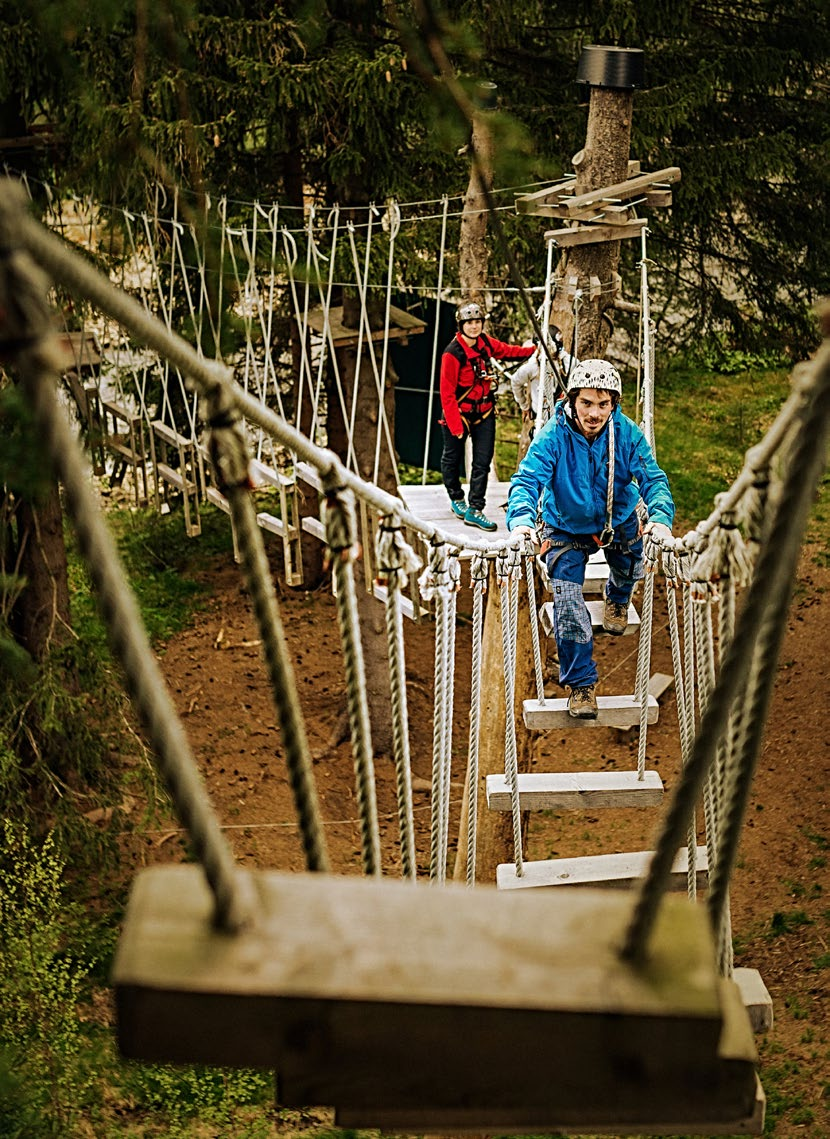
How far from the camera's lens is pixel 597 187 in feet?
13.1

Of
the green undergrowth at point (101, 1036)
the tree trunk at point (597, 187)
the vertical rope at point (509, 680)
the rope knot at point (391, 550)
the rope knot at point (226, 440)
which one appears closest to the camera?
the rope knot at point (226, 440)

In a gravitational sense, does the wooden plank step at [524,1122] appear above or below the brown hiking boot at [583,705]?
above

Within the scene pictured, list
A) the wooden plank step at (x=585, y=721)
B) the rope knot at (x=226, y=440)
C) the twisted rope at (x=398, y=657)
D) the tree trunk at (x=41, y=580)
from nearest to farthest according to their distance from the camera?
the rope knot at (x=226, y=440) < the twisted rope at (x=398, y=657) < the wooden plank step at (x=585, y=721) < the tree trunk at (x=41, y=580)

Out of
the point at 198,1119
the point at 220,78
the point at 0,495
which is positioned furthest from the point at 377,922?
the point at 220,78

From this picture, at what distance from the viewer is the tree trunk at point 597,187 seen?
3955 mm

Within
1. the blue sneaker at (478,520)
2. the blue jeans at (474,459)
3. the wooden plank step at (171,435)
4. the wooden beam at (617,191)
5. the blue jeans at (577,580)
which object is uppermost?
the wooden beam at (617,191)

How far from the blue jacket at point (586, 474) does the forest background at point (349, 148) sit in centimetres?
159

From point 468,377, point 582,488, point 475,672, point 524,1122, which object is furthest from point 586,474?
point 524,1122

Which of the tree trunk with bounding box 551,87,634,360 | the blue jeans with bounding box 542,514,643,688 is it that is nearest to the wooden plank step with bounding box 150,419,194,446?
the tree trunk with bounding box 551,87,634,360

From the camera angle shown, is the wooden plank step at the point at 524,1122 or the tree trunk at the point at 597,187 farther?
the tree trunk at the point at 597,187

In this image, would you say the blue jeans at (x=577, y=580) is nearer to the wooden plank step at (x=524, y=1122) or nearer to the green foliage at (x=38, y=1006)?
the green foliage at (x=38, y=1006)

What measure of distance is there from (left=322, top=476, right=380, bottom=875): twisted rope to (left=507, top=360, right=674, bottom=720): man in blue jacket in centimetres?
205

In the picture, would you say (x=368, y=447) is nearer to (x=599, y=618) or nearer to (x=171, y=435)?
(x=171, y=435)

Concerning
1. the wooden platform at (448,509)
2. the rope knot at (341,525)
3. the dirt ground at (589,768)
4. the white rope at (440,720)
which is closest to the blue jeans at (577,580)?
the white rope at (440,720)
